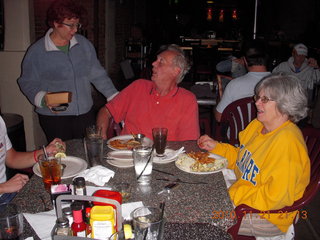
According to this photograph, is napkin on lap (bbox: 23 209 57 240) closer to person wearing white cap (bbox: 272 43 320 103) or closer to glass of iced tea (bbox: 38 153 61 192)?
glass of iced tea (bbox: 38 153 61 192)

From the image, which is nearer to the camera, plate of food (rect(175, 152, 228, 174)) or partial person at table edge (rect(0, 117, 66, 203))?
plate of food (rect(175, 152, 228, 174))

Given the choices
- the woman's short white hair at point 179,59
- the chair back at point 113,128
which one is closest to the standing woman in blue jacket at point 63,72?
the chair back at point 113,128

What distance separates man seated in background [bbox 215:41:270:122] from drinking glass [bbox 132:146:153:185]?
191cm

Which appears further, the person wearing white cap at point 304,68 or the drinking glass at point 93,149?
the person wearing white cap at point 304,68

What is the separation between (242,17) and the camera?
1744 cm

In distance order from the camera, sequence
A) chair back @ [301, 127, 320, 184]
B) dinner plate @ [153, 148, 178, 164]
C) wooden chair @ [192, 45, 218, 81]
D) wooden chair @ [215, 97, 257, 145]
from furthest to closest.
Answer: wooden chair @ [192, 45, 218, 81]
wooden chair @ [215, 97, 257, 145]
chair back @ [301, 127, 320, 184]
dinner plate @ [153, 148, 178, 164]

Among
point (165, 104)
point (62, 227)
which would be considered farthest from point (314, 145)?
point (62, 227)

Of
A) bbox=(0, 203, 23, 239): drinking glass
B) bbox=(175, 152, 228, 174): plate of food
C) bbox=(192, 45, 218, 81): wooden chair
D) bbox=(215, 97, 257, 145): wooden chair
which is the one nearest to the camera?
bbox=(0, 203, 23, 239): drinking glass

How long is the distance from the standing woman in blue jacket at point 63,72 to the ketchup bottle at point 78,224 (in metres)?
1.88

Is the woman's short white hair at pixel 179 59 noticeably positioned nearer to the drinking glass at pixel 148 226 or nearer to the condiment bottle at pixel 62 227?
the drinking glass at pixel 148 226

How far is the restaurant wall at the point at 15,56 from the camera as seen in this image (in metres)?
3.86

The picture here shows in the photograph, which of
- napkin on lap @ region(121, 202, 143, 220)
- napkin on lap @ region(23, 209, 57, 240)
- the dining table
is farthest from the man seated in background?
napkin on lap @ region(23, 209, 57, 240)

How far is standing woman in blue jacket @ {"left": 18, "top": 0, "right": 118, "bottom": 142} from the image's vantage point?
9.39 ft

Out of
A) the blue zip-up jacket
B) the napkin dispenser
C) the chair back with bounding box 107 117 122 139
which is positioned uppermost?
the blue zip-up jacket
